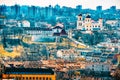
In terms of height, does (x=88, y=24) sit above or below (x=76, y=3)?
below

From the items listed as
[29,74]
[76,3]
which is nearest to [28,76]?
[29,74]

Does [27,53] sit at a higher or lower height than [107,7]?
lower

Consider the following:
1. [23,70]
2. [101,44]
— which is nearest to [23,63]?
[23,70]

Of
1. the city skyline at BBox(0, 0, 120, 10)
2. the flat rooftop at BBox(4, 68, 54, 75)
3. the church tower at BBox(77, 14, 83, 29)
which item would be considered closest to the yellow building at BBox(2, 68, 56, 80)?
the flat rooftop at BBox(4, 68, 54, 75)

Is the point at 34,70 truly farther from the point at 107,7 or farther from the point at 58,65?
the point at 107,7

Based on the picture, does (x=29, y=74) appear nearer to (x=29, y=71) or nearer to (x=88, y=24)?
(x=29, y=71)

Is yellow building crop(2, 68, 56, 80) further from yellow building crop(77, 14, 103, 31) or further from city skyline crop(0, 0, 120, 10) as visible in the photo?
city skyline crop(0, 0, 120, 10)

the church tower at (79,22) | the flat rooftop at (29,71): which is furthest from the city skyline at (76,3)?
the flat rooftop at (29,71)

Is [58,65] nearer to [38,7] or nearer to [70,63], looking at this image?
[70,63]
